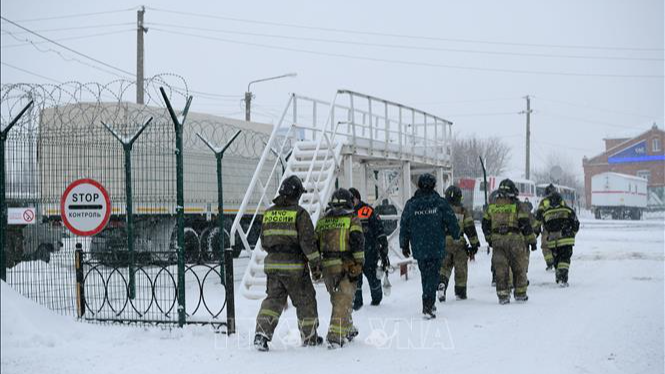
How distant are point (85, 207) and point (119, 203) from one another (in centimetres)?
569

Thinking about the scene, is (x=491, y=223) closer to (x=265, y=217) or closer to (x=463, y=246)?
(x=463, y=246)

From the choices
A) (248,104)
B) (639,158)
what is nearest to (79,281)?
Result: (248,104)

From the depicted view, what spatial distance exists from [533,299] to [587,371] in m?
4.51

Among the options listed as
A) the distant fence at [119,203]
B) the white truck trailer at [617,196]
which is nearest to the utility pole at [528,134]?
the white truck trailer at [617,196]

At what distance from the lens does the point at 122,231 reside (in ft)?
46.4

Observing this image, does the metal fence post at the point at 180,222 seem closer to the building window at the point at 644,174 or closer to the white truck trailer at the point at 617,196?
the white truck trailer at the point at 617,196

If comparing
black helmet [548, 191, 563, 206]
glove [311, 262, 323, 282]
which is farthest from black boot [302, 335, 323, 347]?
black helmet [548, 191, 563, 206]

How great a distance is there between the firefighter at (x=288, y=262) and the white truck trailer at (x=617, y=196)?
4540 cm

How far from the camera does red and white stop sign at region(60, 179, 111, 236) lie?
8422 mm

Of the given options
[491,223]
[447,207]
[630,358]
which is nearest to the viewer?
[630,358]

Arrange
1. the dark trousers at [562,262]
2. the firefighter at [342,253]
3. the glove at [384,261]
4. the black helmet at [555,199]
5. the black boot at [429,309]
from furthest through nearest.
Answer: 1. the black helmet at [555,199]
2. the dark trousers at [562,262]
3. the glove at [384,261]
4. the black boot at [429,309]
5. the firefighter at [342,253]

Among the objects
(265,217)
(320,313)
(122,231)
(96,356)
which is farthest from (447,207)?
(122,231)

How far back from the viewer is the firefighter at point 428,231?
351 inches

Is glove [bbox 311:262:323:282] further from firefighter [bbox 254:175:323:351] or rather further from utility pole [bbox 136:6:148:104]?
utility pole [bbox 136:6:148:104]
